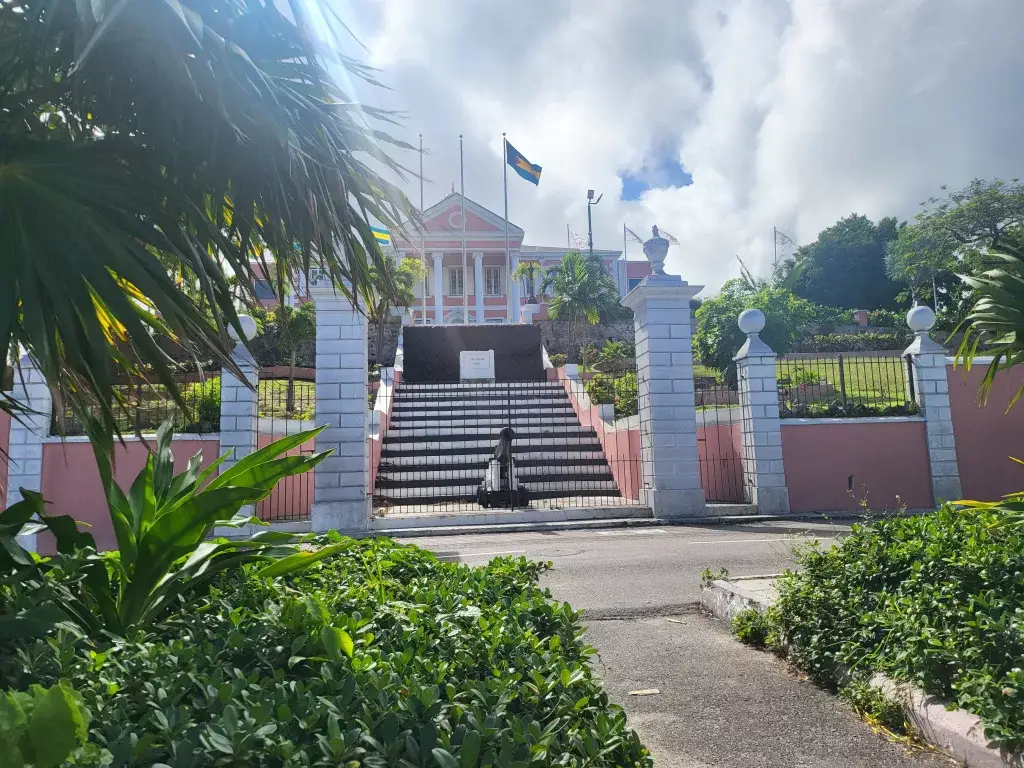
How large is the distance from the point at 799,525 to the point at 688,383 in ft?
9.86

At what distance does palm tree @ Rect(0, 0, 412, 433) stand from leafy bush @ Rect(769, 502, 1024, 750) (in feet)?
9.11

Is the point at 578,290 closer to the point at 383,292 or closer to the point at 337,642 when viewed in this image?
the point at 383,292

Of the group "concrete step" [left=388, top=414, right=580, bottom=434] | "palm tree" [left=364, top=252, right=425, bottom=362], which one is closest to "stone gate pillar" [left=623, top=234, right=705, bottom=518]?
"concrete step" [left=388, top=414, right=580, bottom=434]

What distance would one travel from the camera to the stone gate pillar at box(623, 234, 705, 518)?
40.4 feet

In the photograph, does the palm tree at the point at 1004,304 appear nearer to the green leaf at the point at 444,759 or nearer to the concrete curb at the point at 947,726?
the concrete curb at the point at 947,726

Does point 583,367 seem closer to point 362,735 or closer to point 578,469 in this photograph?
point 578,469

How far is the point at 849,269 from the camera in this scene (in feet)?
161

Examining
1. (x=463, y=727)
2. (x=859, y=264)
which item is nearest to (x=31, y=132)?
(x=463, y=727)

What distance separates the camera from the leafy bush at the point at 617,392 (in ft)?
54.9

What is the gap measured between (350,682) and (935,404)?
46.0 ft

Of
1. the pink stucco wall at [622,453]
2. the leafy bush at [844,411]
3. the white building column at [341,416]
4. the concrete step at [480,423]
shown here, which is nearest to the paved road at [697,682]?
the white building column at [341,416]

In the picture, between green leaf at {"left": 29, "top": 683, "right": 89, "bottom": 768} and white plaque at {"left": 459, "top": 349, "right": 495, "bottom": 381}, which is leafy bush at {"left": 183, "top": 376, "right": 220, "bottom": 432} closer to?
green leaf at {"left": 29, "top": 683, "right": 89, "bottom": 768}

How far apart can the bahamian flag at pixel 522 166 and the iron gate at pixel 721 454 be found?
21.0 meters

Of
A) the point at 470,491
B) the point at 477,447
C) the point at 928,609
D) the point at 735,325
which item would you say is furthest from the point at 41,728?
the point at 735,325
